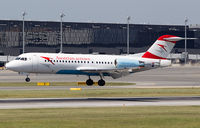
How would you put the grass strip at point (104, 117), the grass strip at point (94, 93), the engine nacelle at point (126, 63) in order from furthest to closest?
the engine nacelle at point (126, 63), the grass strip at point (94, 93), the grass strip at point (104, 117)

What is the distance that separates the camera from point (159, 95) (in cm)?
5612

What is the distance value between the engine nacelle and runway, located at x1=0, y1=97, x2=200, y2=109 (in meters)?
22.2

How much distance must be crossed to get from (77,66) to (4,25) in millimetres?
97792

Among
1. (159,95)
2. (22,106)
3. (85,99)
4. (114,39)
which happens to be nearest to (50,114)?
(22,106)

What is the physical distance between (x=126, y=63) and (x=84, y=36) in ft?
345

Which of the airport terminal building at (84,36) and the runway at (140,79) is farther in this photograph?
the airport terminal building at (84,36)

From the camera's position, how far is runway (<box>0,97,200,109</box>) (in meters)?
45.2

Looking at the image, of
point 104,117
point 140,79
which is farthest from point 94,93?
point 140,79

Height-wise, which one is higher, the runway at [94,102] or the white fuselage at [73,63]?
the white fuselage at [73,63]

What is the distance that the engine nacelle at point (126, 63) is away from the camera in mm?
74569

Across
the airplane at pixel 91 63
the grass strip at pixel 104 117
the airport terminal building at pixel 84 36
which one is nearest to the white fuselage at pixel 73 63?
the airplane at pixel 91 63

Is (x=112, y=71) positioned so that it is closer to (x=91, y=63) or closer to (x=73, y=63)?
(x=91, y=63)

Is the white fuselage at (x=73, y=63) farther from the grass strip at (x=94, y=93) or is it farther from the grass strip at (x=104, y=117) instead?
the grass strip at (x=104, y=117)

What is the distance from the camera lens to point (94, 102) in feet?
158
